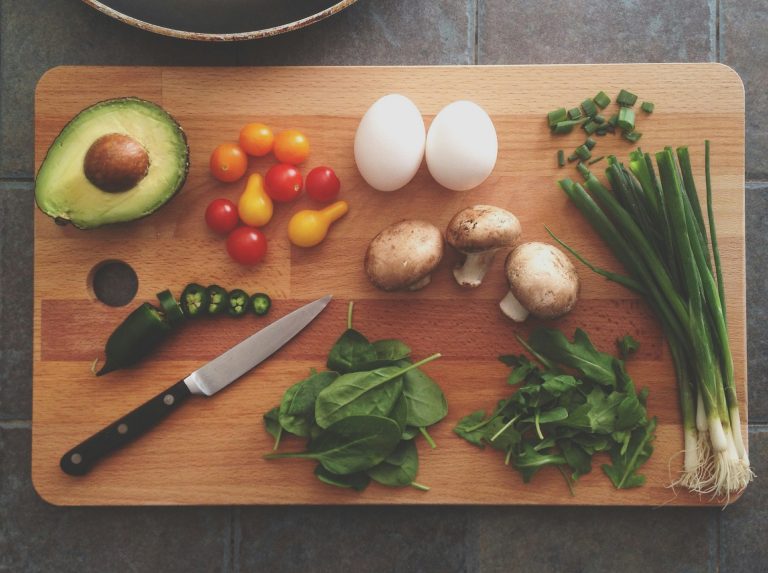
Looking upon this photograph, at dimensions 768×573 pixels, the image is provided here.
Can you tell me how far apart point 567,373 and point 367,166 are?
55 cm

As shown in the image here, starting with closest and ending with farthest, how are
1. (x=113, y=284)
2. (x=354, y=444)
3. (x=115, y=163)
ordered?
(x=115, y=163) → (x=354, y=444) → (x=113, y=284)

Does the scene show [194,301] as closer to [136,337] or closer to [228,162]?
[136,337]

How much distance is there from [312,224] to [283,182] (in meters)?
0.09

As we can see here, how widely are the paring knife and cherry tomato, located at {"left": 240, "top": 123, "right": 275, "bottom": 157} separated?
305mm

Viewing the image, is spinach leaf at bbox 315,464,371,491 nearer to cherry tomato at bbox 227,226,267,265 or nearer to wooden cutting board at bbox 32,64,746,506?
wooden cutting board at bbox 32,64,746,506

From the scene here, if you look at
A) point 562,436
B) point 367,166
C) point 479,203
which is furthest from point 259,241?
point 562,436

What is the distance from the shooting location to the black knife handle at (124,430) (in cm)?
122

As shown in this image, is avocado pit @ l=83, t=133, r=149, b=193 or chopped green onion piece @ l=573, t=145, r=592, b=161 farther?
chopped green onion piece @ l=573, t=145, r=592, b=161

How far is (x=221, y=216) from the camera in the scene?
1202 mm

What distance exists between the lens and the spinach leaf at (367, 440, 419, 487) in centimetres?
120

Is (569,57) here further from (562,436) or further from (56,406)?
(56,406)

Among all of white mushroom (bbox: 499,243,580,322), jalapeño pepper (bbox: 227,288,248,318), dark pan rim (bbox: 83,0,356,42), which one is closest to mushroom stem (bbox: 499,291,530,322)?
white mushroom (bbox: 499,243,580,322)

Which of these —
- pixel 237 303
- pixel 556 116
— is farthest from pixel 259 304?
pixel 556 116

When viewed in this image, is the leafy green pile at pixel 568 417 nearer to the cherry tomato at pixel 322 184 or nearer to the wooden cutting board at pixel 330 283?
the wooden cutting board at pixel 330 283
